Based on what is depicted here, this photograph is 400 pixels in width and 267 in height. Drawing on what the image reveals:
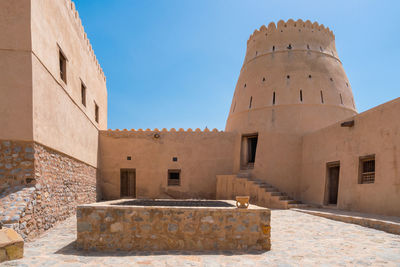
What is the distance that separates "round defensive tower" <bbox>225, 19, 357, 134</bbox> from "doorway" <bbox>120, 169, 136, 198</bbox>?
5826 millimetres

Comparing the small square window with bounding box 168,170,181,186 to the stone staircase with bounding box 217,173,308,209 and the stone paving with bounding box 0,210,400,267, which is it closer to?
the stone staircase with bounding box 217,173,308,209

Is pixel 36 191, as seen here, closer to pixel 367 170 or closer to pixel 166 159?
pixel 166 159

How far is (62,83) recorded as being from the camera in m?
8.20

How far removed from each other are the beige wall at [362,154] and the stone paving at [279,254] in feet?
6.91

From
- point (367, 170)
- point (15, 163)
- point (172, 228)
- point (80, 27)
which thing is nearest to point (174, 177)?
point (80, 27)

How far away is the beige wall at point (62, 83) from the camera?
6.67 metres

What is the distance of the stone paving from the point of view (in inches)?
171

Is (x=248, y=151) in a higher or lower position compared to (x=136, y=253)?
higher

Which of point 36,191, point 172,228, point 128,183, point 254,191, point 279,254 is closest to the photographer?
point 279,254

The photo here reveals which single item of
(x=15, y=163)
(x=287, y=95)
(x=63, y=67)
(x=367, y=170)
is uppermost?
(x=287, y=95)

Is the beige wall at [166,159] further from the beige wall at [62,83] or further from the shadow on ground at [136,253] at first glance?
the shadow on ground at [136,253]

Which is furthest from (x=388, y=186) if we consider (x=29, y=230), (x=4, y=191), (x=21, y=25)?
(x=21, y=25)

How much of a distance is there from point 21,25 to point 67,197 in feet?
16.8

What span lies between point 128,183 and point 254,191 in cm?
627
